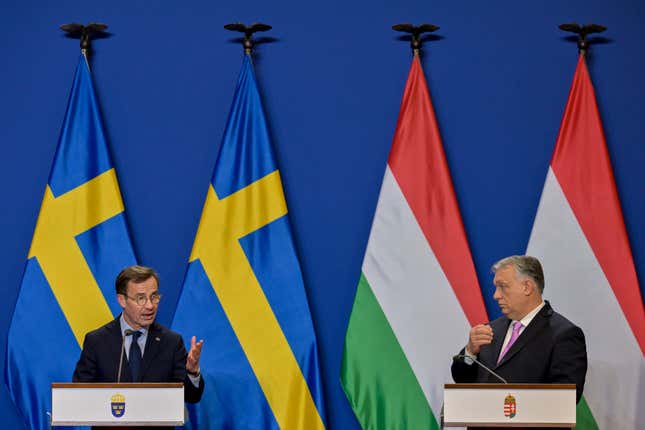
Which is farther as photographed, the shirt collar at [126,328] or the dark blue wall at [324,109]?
the dark blue wall at [324,109]

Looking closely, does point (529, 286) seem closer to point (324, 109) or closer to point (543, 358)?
point (543, 358)

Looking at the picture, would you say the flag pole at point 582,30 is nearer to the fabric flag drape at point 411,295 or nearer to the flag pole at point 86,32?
the fabric flag drape at point 411,295

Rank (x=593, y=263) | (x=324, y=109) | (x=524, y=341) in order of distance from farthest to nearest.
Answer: (x=324, y=109) → (x=593, y=263) → (x=524, y=341)

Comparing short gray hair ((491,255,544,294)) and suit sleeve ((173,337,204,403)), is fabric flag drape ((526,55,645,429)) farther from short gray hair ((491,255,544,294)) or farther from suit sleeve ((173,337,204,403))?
suit sleeve ((173,337,204,403))

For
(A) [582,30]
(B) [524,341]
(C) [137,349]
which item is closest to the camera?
(B) [524,341]

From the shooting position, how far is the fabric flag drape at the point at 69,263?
5.11 m

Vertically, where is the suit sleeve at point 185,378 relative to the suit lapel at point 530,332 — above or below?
below

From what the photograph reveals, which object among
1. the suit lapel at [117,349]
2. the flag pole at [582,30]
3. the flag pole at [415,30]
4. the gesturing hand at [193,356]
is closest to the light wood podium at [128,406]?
the gesturing hand at [193,356]

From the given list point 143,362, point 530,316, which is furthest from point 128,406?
point 530,316

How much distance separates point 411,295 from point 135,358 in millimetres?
1527

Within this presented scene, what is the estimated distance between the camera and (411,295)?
5.16m

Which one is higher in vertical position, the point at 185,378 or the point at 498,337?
the point at 498,337

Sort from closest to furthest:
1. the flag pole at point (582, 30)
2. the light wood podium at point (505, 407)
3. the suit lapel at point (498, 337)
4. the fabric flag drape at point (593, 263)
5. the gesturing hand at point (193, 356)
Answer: the light wood podium at point (505, 407) → the gesturing hand at point (193, 356) → the suit lapel at point (498, 337) → the fabric flag drape at point (593, 263) → the flag pole at point (582, 30)

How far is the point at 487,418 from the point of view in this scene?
11.8 feet
